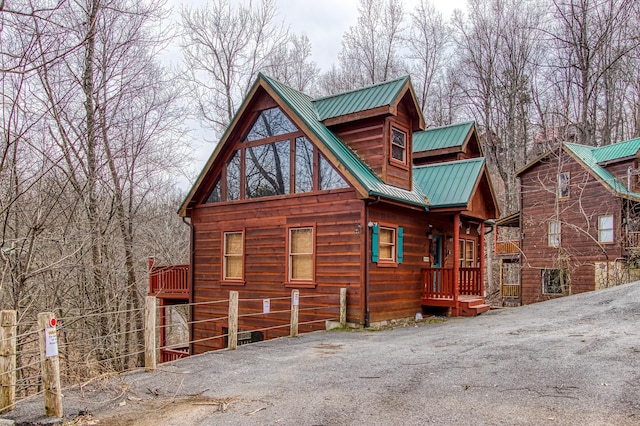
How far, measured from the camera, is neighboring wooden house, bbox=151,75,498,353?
12141 millimetres

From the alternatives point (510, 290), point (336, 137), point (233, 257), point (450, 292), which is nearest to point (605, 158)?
point (510, 290)

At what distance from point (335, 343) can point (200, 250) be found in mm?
7081

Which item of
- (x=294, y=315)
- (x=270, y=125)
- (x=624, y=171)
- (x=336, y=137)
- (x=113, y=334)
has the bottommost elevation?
(x=294, y=315)

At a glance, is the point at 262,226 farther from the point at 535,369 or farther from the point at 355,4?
the point at 355,4

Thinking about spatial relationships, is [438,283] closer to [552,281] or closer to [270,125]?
[270,125]

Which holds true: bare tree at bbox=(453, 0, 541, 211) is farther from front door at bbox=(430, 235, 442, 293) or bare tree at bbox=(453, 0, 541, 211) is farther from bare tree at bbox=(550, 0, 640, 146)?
front door at bbox=(430, 235, 442, 293)

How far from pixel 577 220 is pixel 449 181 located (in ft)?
42.8

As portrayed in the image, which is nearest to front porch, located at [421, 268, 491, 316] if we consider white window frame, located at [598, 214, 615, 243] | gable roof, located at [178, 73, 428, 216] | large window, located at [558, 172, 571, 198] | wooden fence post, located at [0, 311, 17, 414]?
gable roof, located at [178, 73, 428, 216]

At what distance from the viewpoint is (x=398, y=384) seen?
246 inches

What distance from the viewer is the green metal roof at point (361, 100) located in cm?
1282

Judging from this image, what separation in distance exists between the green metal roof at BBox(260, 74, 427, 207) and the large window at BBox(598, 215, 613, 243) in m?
12.9

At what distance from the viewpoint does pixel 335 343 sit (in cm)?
984

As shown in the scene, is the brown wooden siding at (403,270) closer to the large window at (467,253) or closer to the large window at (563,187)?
the large window at (467,253)

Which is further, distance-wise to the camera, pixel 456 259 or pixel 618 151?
pixel 618 151
